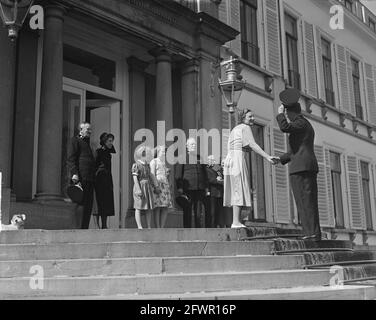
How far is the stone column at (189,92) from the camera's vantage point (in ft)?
37.3

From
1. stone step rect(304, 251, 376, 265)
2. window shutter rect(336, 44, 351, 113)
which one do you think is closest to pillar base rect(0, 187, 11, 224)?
stone step rect(304, 251, 376, 265)

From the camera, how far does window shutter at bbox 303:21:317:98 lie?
53.7 ft

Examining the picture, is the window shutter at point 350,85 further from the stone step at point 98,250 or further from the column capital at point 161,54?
the stone step at point 98,250

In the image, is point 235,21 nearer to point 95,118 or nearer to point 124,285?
point 95,118

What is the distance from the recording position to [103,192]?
7.68 m

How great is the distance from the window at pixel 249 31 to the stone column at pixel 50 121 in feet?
21.2

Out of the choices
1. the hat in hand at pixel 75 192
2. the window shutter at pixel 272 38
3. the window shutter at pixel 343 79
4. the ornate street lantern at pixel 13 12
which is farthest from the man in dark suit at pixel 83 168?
the window shutter at pixel 343 79

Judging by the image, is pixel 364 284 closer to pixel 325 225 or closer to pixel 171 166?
pixel 171 166

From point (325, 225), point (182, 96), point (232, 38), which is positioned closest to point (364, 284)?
point (182, 96)

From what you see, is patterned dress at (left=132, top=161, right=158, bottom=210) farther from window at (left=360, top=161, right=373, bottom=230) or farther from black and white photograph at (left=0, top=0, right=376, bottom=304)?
window at (left=360, top=161, right=373, bottom=230)

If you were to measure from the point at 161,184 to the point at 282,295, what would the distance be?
383 cm

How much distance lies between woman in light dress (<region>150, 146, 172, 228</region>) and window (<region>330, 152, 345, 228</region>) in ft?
32.7

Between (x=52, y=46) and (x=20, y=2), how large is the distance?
1.18 metres

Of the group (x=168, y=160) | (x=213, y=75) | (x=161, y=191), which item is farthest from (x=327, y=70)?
(x=161, y=191)
